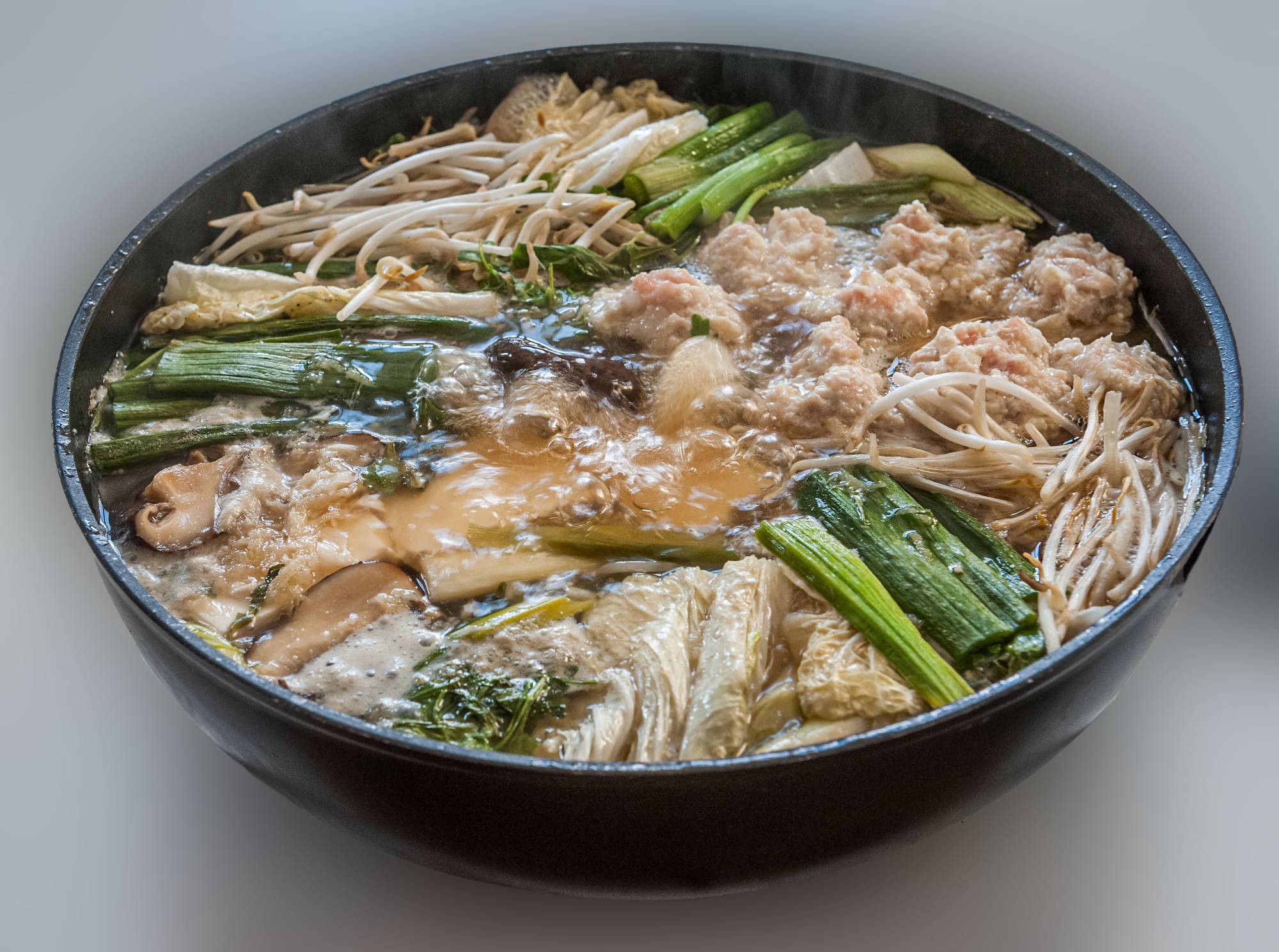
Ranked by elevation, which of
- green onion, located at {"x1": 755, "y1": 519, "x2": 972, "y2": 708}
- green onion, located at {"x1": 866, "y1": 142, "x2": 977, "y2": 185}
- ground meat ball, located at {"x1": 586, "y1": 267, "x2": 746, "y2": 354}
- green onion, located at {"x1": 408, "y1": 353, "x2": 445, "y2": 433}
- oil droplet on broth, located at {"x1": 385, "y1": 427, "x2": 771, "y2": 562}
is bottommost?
green onion, located at {"x1": 755, "y1": 519, "x2": 972, "y2": 708}

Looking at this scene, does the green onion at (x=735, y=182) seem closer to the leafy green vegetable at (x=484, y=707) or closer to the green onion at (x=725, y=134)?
the green onion at (x=725, y=134)

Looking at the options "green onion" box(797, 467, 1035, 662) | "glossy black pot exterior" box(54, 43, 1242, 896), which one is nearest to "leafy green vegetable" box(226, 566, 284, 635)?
"glossy black pot exterior" box(54, 43, 1242, 896)

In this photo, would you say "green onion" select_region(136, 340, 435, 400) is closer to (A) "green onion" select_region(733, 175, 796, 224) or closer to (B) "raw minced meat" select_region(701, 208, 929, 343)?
(B) "raw minced meat" select_region(701, 208, 929, 343)

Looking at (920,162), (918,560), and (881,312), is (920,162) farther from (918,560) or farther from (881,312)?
(918,560)

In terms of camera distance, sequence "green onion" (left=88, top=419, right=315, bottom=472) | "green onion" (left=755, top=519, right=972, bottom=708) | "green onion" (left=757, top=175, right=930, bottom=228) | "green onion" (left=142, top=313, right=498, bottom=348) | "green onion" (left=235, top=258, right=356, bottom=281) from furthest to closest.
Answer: "green onion" (left=757, top=175, right=930, bottom=228)
"green onion" (left=235, top=258, right=356, bottom=281)
"green onion" (left=142, top=313, right=498, bottom=348)
"green onion" (left=88, top=419, right=315, bottom=472)
"green onion" (left=755, top=519, right=972, bottom=708)

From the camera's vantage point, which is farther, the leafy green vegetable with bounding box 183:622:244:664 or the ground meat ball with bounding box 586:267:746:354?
the ground meat ball with bounding box 586:267:746:354

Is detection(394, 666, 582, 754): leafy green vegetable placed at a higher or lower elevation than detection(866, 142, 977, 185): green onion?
lower
